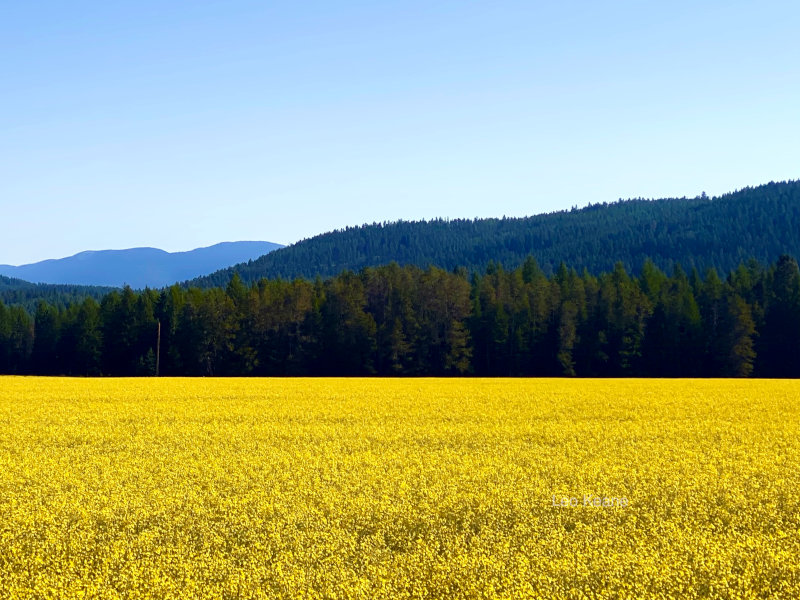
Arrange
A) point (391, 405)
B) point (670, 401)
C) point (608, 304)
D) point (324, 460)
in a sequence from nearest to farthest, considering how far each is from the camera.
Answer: point (324, 460), point (391, 405), point (670, 401), point (608, 304)

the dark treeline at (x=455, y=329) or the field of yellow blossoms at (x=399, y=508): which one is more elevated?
the dark treeline at (x=455, y=329)

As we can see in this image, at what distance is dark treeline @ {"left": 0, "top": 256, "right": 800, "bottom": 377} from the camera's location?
9094 centimetres

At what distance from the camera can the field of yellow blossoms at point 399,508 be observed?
11.3m

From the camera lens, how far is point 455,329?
92375mm

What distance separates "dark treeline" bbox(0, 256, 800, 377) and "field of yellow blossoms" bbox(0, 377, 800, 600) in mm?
60539

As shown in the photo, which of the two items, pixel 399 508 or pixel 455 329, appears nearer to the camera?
pixel 399 508

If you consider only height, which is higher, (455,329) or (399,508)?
(455,329)

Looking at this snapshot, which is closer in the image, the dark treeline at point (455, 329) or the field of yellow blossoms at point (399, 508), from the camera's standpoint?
the field of yellow blossoms at point (399, 508)

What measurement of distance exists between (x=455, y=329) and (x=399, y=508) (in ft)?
253

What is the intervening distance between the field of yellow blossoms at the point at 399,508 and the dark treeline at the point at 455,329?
60539mm

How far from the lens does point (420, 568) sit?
39.0 feet

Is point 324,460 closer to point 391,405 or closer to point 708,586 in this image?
point 708,586

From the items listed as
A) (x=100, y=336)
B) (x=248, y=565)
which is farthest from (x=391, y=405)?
(x=100, y=336)

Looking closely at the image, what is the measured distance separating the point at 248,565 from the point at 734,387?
52.1 m
